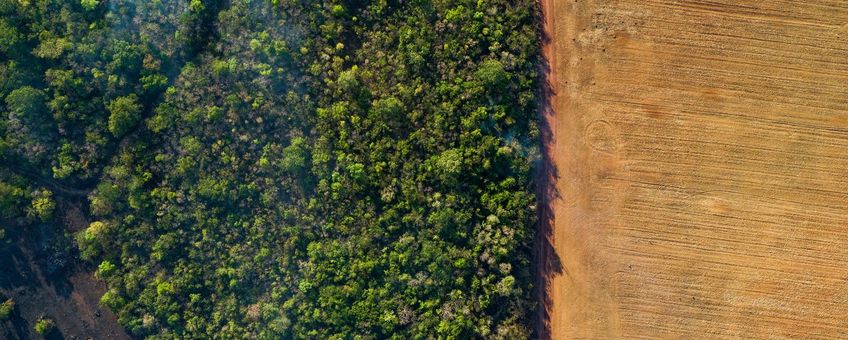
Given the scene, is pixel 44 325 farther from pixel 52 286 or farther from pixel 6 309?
pixel 6 309

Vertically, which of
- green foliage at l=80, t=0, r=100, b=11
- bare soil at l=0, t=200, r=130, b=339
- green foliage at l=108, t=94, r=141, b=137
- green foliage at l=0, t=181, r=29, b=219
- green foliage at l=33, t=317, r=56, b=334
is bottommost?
green foliage at l=33, t=317, r=56, b=334

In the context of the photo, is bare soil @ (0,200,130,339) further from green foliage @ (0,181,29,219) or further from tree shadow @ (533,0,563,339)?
tree shadow @ (533,0,563,339)

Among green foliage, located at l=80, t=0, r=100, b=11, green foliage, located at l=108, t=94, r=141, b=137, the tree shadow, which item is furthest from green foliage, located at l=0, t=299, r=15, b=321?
the tree shadow

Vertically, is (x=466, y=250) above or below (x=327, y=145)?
below

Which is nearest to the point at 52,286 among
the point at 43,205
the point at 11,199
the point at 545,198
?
the point at 43,205

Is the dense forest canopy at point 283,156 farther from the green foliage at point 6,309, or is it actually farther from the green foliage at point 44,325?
the green foliage at point 6,309

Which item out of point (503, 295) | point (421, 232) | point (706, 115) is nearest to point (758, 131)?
point (706, 115)

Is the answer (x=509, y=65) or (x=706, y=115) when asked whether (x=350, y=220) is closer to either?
(x=509, y=65)
